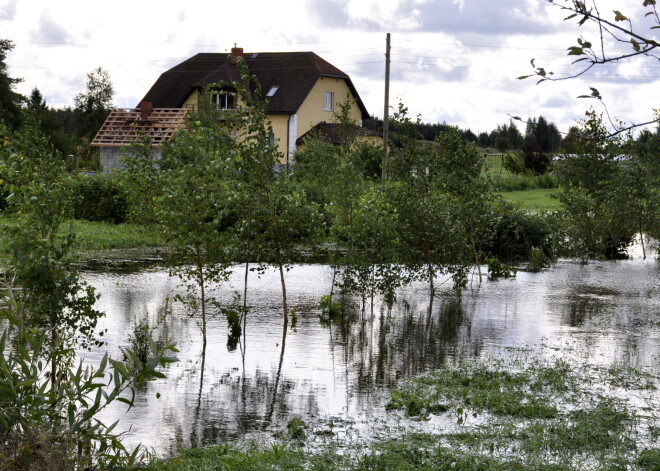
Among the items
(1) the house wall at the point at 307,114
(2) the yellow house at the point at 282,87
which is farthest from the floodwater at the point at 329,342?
(2) the yellow house at the point at 282,87

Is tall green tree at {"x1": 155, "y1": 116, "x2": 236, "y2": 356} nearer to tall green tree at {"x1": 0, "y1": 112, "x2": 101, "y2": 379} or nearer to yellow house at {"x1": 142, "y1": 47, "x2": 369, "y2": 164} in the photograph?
tall green tree at {"x1": 0, "y1": 112, "x2": 101, "y2": 379}

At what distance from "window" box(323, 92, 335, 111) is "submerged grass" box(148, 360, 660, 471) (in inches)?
1940

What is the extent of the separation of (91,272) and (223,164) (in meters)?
9.13

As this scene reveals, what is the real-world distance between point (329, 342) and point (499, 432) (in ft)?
18.9

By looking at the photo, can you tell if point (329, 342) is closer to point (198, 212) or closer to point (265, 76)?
point (198, 212)

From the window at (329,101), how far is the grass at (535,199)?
1388 centimetres

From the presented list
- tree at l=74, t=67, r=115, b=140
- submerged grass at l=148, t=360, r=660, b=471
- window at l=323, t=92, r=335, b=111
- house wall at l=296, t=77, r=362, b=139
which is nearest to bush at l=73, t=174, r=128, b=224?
submerged grass at l=148, t=360, r=660, b=471

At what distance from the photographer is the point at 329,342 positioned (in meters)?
14.0

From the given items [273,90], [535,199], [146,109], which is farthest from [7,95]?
[535,199]

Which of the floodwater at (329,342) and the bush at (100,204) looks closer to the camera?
the floodwater at (329,342)

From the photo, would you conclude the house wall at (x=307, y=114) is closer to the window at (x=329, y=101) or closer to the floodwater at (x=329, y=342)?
the window at (x=329, y=101)

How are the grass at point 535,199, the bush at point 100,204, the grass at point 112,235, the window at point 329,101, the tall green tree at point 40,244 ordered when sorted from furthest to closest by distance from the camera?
the window at point 329,101 < the grass at point 535,199 < the bush at point 100,204 < the grass at point 112,235 < the tall green tree at point 40,244

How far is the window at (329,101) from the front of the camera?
2350 inches

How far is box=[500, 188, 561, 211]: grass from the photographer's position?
43487 millimetres
